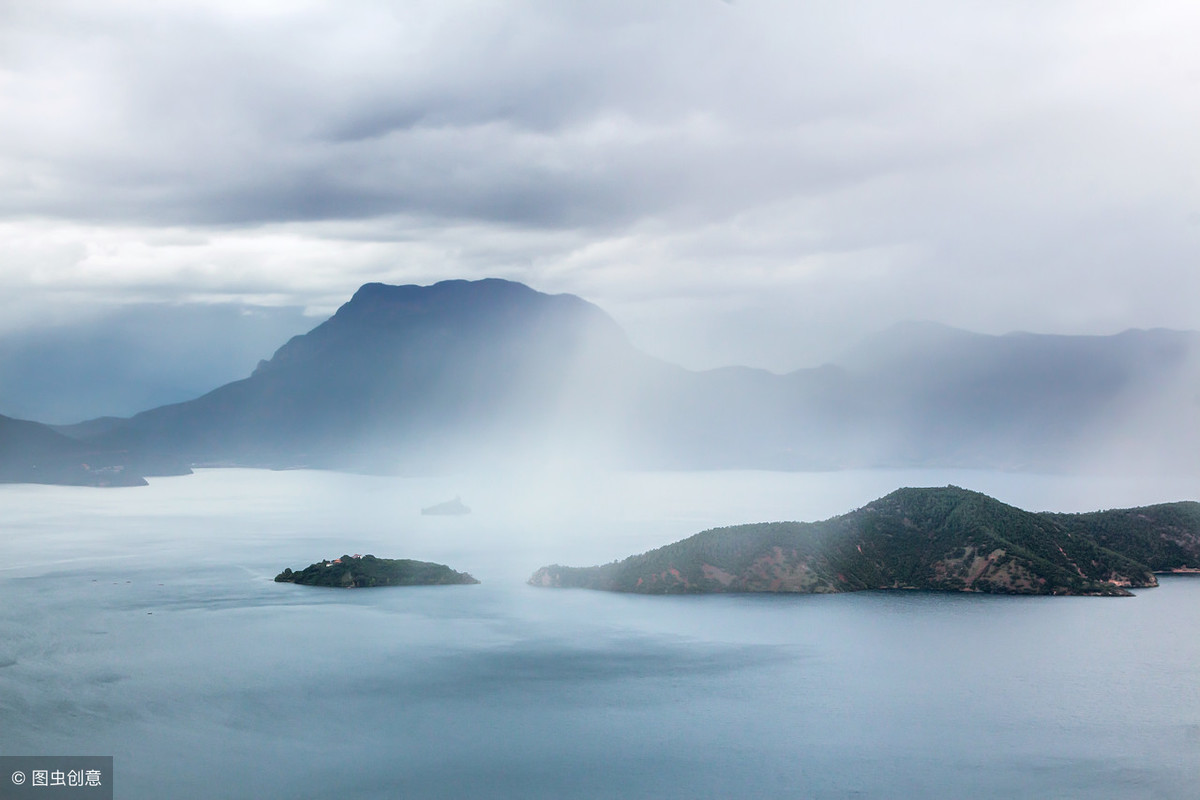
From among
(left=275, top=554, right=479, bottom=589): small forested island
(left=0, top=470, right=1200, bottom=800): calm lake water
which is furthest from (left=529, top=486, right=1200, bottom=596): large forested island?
(left=275, top=554, right=479, bottom=589): small forested island

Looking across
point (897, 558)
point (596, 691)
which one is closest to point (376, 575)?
point (596, 691)

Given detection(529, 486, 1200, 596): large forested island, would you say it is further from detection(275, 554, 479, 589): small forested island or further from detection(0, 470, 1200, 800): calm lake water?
detection(275, 554, 479, 589): small forested island

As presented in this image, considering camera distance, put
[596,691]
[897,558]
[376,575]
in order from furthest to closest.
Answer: [376,575], [897,558], [596,691]

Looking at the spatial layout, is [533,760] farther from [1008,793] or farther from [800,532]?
[800,532]

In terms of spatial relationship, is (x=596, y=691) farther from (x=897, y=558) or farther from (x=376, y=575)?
(x=376, y=575)

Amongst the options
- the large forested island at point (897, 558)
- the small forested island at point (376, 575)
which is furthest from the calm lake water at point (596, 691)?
the small forested island at point (376, 575)

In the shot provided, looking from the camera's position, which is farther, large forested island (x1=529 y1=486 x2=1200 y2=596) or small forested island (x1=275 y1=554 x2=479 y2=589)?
small forested island (x1=275 y1=554 x2=479 y2=589)

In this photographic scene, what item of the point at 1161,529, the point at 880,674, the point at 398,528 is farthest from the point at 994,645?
the point at 398,528
